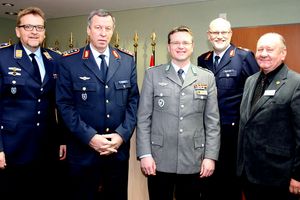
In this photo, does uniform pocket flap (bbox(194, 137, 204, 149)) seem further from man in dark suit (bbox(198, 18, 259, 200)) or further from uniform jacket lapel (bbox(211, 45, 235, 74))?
uniform jacket lapel (bbox(211, 45, 235, 74))

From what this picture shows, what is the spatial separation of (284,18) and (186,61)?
2.73 meters

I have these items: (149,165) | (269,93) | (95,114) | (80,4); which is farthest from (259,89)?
(80,4)

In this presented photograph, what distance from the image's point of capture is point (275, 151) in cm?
189

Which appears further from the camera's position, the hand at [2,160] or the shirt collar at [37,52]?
the shirt collar at [37,52]

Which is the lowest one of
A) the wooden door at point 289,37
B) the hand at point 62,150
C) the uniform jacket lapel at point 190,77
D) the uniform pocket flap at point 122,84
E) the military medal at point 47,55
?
the hand at point 62,150

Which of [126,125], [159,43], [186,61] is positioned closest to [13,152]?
[126,125]

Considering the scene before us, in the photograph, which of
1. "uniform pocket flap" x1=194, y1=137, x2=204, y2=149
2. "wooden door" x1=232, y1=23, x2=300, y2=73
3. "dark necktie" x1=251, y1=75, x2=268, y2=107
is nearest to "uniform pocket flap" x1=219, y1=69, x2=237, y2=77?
"dark necktie" x1=251, y1=75, x2=268, y2=107

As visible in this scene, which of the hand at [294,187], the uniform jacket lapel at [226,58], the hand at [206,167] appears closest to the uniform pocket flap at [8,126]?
the hand at [206,167]

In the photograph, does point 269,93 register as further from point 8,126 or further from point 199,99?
point 8,126

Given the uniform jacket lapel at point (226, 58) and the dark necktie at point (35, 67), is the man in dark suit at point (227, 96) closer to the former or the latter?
the uniform jacket lapel at point (226, 58)

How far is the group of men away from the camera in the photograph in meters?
1.95

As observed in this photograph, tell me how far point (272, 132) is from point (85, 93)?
1.15m

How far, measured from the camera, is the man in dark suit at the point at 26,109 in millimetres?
2082

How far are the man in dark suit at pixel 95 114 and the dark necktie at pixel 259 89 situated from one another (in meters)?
0.78
